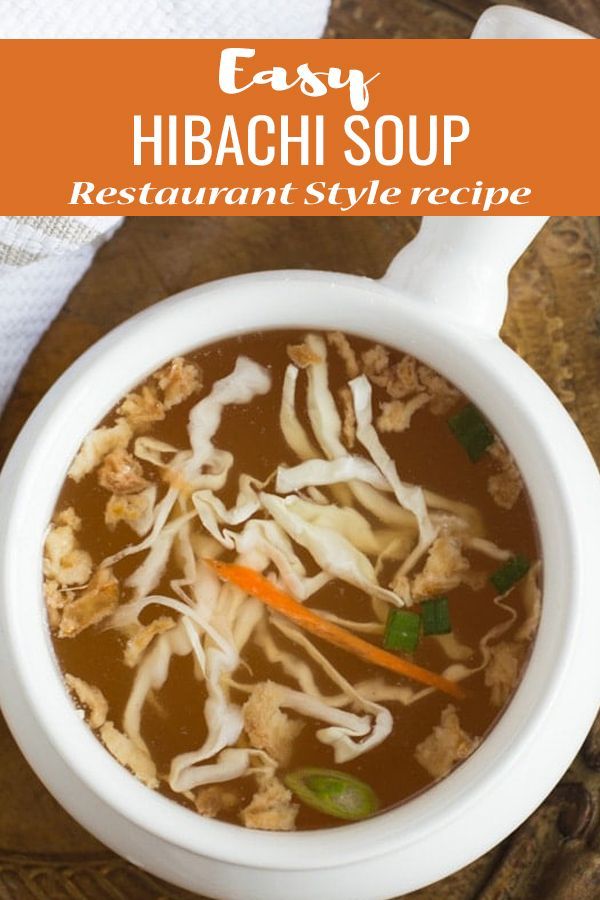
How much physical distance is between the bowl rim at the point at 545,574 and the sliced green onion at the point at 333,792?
25mm

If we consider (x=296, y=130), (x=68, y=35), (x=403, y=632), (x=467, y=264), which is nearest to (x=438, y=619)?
(x=403, y=632)

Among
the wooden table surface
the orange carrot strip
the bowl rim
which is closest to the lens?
the bowl rim

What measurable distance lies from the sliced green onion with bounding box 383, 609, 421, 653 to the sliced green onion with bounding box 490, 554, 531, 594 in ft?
0.31

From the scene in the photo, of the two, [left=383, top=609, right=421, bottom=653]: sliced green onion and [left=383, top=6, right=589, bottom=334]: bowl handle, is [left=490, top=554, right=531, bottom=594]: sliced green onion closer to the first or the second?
[left=383, top=609, right=421, bottom=653]: sliced green onion

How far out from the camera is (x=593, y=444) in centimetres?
161

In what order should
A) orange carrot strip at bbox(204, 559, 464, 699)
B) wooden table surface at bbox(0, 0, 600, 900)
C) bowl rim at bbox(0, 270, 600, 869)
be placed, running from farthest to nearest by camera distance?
wooden table surface at bbox(0, 0, 600, 900)
orange carrot strip at bbox(204, 559, 464, 699)
bowl rim at bbox(0, 270, 600, 869)

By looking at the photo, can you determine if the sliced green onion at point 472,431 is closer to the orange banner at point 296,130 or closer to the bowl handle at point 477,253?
the bowl handle at point 477,253

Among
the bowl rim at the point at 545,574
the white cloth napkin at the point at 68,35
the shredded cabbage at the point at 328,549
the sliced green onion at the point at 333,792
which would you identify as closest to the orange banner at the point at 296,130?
the white cloth napkin at the point at 68,35

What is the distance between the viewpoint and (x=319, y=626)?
1.44m

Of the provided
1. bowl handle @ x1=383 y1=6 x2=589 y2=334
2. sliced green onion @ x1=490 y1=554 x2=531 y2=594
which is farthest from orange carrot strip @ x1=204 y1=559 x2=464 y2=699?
bowl handle @ x1=383 y1=6 x2=589 y2=334

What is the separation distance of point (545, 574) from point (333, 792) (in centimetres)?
32

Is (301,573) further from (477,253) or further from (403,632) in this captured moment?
(477,253)

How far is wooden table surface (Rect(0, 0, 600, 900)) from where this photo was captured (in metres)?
1.56

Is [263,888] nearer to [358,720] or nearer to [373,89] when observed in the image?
[358,720]
